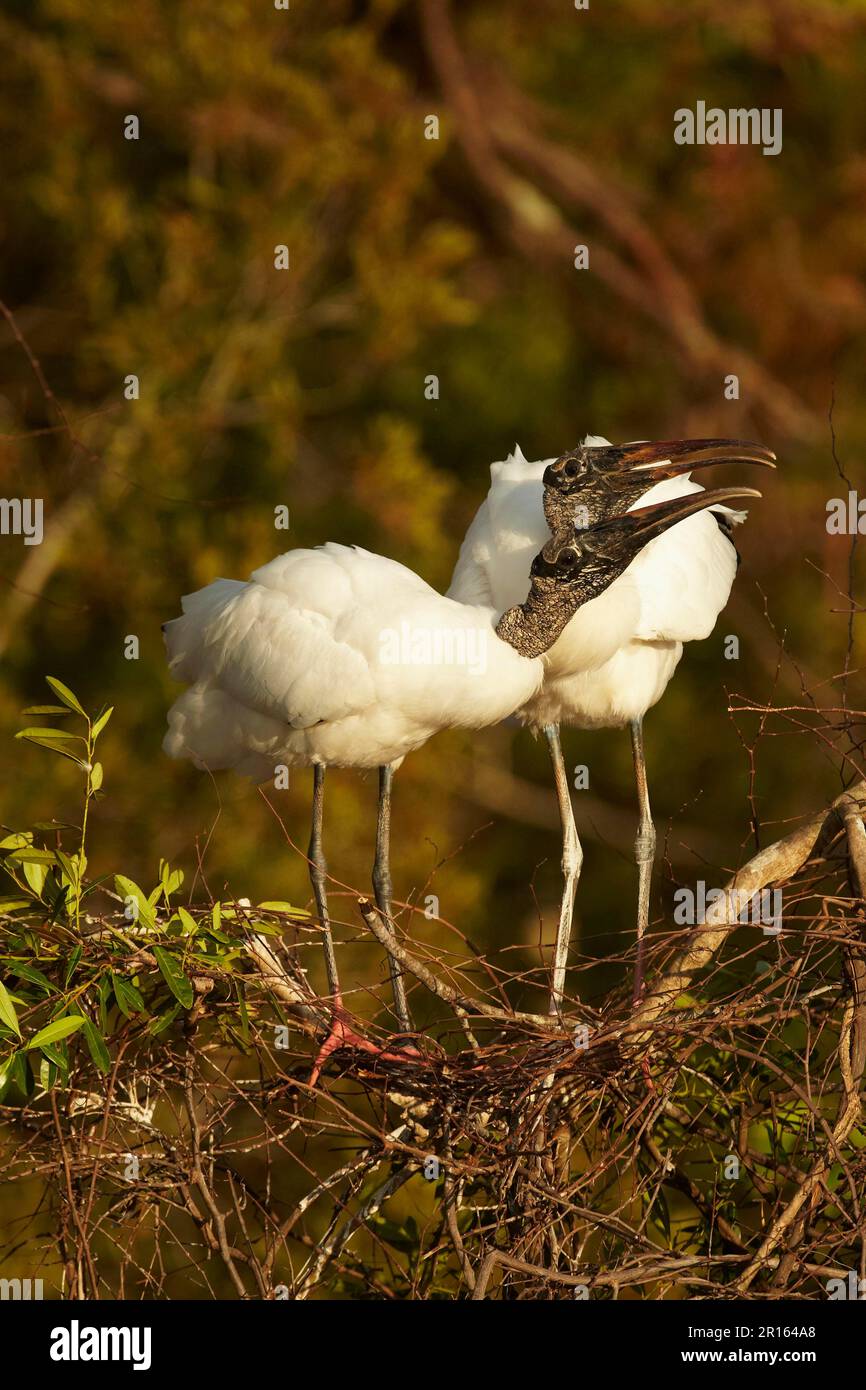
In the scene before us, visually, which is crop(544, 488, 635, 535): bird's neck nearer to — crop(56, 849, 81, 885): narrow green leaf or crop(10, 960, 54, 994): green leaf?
crop(56, 849, 81, 885): narrow green leaf

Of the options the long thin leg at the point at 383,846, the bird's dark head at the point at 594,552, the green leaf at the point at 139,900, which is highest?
the bird's dark head at the point at 594,552

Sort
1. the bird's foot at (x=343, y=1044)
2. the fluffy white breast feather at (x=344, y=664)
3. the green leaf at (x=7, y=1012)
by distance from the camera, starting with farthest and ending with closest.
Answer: the fluffy white breast feather at (x=344, y=664)
the bird's foot at (x=343, y=1044)
the green leaf at (x=7, y=1012)

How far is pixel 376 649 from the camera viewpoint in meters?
3.84

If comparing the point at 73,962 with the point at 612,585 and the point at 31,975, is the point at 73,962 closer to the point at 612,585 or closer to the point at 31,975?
the point at 31,975

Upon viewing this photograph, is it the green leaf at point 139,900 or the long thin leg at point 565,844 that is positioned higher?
the long thin leg at point 565,844

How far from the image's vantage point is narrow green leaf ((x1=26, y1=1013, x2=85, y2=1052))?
2848 mm

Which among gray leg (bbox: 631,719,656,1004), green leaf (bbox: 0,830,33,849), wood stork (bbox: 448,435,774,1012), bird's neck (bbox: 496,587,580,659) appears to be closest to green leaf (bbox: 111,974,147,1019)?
green leaf (bbox: 0,830,33,849)

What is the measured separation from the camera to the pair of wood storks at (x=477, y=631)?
3.86m

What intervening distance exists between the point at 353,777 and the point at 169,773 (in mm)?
815

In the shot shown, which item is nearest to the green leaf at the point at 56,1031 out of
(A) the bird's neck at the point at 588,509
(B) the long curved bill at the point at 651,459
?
(A) the bird's neck at the point at 588,509

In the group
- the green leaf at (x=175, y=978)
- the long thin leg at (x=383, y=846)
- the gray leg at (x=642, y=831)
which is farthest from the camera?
the gray leg at (x=642, y=831)

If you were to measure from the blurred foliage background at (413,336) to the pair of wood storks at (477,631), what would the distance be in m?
1.31

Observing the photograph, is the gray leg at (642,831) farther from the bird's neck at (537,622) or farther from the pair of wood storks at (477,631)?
the bird's neck at (537,622)

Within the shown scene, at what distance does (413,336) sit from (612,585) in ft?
11.1
